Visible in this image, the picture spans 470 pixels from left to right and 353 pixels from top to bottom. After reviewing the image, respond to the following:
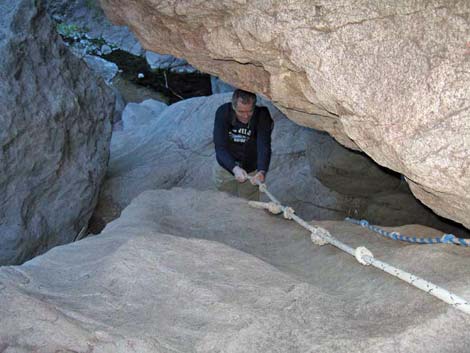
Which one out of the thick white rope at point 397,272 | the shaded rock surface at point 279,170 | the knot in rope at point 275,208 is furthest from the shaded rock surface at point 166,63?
the thick white rope at point 397,272

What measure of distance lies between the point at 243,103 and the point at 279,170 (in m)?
2.34

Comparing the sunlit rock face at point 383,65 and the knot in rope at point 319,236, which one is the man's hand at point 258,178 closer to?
the sunlit rock face at point 383,65

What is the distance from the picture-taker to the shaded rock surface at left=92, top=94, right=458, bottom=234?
15.3 ft

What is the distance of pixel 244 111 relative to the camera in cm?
373

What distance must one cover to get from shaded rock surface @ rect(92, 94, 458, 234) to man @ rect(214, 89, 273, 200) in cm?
89

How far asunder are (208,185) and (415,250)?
4159mm

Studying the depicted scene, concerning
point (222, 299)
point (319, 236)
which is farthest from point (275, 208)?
point (222, 299)

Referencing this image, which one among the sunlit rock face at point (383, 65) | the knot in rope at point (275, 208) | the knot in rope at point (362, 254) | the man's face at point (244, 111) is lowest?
the knot in rope at point (275, 208)

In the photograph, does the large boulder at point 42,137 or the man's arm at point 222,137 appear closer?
the man's arm at point 222,137

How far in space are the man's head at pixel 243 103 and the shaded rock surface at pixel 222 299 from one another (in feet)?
4.06

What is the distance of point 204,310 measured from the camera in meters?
1.87

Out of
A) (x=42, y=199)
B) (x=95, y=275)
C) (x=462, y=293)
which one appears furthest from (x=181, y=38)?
(x=42, y=199)

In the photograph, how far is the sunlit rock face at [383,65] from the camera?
1.89 meters

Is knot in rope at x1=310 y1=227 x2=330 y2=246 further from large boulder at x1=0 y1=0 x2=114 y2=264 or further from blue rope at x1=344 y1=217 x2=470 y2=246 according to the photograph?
large boulder at x1=0 y1=0 x2=114 y2=264
